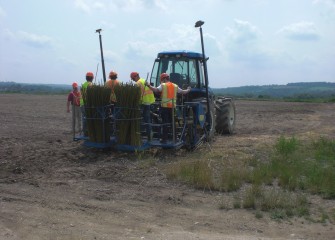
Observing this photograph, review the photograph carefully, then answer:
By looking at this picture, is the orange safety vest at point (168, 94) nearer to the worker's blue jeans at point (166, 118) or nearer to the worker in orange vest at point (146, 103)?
the worker's blue jeans at point (166, 118)

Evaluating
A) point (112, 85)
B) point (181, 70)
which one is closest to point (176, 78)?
point (181, 70)

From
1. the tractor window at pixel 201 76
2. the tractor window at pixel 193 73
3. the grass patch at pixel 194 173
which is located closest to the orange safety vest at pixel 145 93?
the grass patch at pixel 194 173

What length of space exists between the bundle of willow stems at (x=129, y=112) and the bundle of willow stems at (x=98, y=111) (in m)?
0.32

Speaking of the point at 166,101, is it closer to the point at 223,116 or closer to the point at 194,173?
the point at 194,173

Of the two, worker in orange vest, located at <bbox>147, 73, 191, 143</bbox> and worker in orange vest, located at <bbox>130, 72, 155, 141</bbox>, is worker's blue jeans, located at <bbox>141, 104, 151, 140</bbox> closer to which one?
worker in orange vest, located at <bbox>130, 72, 155, 141</bbox>

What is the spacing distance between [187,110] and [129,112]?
1557mm

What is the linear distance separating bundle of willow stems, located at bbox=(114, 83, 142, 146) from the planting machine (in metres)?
0.14

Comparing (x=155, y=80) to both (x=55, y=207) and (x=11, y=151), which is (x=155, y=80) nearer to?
(x=11, y=151)

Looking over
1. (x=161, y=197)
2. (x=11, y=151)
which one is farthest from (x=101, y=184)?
(x=11, y=151)

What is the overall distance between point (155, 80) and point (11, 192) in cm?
652

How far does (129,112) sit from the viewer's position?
1072cm

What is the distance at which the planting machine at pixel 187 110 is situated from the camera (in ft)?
36.4

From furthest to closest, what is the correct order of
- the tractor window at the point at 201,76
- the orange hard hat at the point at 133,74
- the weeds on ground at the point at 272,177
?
the tractor window at the point at 201,76
the orange hard hat at the point at 133,74
the weeds on ground at the point at 272,177

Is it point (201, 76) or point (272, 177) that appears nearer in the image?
point (272, 177)
